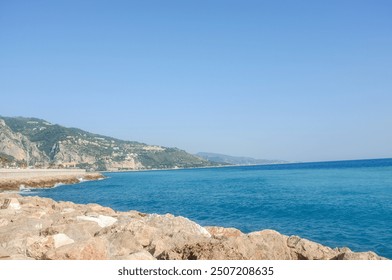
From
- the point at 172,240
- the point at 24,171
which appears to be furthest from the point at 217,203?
the point at 24,171

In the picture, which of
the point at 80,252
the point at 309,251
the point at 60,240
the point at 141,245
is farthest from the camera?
the point at 141,245

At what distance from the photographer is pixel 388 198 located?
26578 millimetres

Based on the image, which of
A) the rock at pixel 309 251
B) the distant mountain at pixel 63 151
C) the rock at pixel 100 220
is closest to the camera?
the rock at pixel 309 251

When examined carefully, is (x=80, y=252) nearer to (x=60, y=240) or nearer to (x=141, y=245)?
(x=60, y=240)

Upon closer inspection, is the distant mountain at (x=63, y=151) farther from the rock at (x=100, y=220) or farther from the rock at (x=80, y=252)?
the rock at (x=80, y=252)

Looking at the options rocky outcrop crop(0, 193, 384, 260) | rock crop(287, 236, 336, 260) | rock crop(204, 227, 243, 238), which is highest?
rocky outcrop crop(0, 193, 384, 260)

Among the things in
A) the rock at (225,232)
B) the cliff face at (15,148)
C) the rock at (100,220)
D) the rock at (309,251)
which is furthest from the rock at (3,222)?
the cliff face at (15,148)

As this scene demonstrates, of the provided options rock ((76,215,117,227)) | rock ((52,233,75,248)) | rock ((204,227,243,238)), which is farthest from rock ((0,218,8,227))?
rock ((204,227,243,238))

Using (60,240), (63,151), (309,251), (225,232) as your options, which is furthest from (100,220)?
(63,151)

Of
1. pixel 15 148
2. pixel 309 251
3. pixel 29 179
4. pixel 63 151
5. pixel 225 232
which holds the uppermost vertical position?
pixel 15 148

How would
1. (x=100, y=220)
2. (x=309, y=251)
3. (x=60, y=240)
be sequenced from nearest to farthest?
(x=60, y=240) → (x=309, y=251) → (x=100, y=220)

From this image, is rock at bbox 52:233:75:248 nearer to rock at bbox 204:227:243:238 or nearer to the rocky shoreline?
rock at bbox 204:227:243:238

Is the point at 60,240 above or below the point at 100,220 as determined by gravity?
above

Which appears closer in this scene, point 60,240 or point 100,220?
point 60,240
